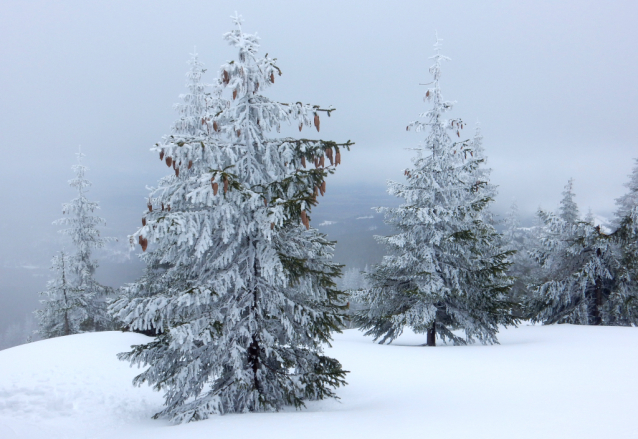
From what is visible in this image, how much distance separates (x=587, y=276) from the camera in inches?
645

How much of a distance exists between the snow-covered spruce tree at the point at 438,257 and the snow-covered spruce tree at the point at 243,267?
6.96m

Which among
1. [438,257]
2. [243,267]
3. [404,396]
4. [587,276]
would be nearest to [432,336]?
[438,257]

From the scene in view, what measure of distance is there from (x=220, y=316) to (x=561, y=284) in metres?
16.9

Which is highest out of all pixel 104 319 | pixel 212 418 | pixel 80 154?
pixel 80 154

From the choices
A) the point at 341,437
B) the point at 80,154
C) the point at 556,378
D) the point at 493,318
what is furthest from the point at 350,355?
the point at 80,154

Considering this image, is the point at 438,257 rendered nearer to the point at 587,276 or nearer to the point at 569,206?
the point at 587,276

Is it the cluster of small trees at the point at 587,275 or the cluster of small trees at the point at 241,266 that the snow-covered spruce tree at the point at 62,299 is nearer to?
the cluster of small trees at the point at 241,266

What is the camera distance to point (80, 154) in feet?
76.2

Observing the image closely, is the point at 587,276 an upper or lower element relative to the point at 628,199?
lower

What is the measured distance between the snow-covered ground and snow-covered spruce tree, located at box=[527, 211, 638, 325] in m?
3.73

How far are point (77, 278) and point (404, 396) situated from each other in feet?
76.7

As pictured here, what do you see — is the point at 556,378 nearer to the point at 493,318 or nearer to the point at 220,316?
the point at 493,318

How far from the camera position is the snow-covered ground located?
5199 mm

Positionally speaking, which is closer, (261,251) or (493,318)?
(261,251)
